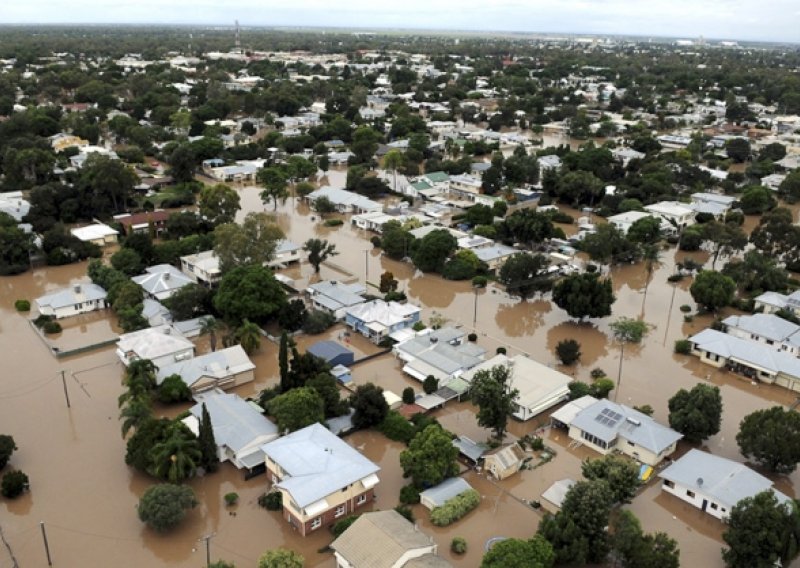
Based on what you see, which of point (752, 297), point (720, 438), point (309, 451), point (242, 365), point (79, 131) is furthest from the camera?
point (79, 131)

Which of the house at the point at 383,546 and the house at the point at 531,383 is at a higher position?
the house at the point at 383,546

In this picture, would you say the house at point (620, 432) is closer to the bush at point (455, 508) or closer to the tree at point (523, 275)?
the bush at point (455, 508)

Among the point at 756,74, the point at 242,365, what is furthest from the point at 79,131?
the point at 756,74

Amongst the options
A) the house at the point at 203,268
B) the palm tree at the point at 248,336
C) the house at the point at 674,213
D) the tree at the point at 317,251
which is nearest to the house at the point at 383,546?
the palm tree at the point at 248,336

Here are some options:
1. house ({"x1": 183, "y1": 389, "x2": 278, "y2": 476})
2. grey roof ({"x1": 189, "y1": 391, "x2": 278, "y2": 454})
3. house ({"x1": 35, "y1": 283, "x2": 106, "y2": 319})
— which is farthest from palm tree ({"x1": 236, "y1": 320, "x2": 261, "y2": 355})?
house ({"x1": 35, "y1": 283, "x2": 106, "y2": 319})

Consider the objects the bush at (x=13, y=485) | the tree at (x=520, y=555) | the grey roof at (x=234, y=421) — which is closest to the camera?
the tree at (x=520, y=555)

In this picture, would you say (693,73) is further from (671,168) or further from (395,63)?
(671,168)

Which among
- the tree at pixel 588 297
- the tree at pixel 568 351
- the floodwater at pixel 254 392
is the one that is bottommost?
the floodwater at pixel 254 392

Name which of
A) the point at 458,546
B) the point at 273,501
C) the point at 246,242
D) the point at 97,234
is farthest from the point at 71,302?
the point at 458,546

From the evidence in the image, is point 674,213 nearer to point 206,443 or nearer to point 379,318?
point 379,318
